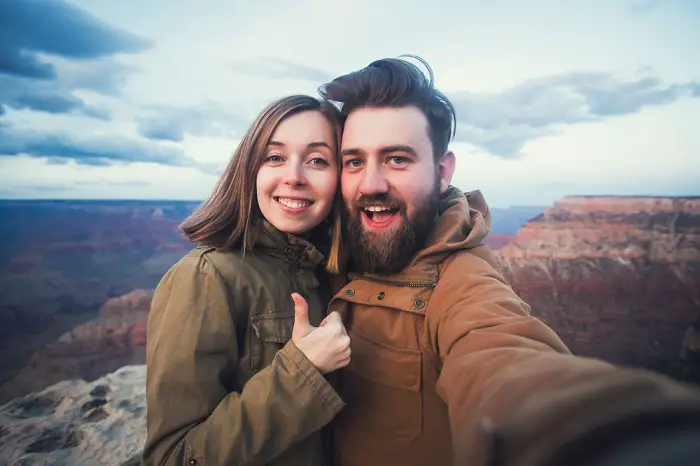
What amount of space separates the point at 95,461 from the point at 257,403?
5.21m

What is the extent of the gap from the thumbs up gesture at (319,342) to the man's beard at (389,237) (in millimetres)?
533

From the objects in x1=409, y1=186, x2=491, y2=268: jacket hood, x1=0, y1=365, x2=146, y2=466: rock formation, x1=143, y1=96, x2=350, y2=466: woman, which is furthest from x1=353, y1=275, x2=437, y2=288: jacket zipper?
x1=0, y1=365, x2=146, y2=466: rock formation

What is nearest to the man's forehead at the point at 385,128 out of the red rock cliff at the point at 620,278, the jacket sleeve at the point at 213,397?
the jacket sleeve at the point at 213,397

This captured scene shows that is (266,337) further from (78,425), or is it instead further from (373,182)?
(78,425)

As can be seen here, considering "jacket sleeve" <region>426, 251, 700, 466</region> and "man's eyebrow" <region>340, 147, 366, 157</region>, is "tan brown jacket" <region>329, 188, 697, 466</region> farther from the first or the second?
"man's eyebrow" <region>340, 147, 366, 157</region>

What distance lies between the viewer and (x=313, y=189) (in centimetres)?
194

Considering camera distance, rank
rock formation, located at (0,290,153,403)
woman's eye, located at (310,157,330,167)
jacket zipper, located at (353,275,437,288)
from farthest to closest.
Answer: rock formation, located at (0,290,153,403), woman's eye, located at (310,157,330,167), jacket zipper, located at (353,275,437,288)

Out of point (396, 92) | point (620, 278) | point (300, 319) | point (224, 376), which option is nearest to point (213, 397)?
point (224, 376)

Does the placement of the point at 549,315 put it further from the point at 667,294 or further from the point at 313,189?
the point at 313,189

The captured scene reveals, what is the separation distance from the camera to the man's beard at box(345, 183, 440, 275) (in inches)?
74.4

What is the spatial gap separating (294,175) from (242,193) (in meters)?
0.30

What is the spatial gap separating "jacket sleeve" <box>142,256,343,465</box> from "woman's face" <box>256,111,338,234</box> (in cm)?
55

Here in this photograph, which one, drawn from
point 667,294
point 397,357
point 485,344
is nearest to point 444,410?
point 397,357

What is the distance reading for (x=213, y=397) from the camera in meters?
1.42
